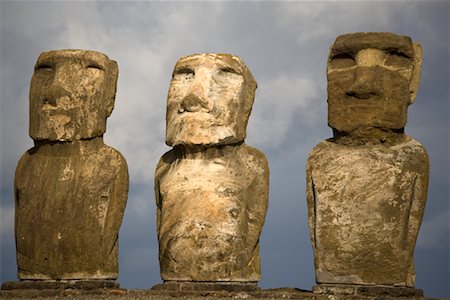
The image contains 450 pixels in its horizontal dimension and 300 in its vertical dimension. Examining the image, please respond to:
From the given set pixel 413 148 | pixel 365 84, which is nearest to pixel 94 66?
pixel 365 84

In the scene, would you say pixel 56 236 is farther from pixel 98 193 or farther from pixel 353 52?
pixel 353 52

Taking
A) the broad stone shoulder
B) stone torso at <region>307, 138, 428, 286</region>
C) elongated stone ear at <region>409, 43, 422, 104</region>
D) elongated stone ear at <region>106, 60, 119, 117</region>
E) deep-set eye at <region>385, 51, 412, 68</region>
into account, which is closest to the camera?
stone torso at <region>307, 138, 428, 286</region>

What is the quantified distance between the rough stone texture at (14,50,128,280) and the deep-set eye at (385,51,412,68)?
3.99 meters

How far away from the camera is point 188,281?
58.1 ft

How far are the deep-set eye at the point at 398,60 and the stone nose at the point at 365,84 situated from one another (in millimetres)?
279

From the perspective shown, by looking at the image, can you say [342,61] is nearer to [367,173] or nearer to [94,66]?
[367,173]

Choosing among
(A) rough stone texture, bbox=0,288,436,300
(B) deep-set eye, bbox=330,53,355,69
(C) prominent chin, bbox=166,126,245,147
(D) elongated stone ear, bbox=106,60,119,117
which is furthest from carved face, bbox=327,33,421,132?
(D) elongated stone ear, bbox=106,60,119,117

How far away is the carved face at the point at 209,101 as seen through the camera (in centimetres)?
1812

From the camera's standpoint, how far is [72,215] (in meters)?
18.6

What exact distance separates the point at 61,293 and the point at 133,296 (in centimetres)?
108

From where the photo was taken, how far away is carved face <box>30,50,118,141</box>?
18.8 m

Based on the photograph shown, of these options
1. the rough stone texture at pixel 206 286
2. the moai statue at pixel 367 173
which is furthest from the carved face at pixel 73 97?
the moai statue at pixel 367 173

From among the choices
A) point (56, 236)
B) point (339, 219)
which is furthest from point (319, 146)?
point (56, 236)

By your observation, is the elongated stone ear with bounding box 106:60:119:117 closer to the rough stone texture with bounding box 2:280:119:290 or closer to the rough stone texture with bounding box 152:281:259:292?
the rough stone texture with bounding box 2:280:119:290
